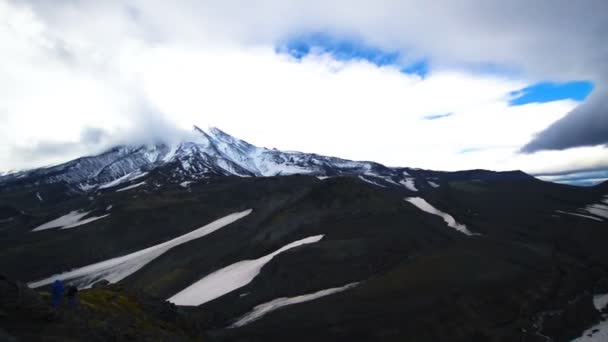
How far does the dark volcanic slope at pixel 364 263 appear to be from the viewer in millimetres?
35969

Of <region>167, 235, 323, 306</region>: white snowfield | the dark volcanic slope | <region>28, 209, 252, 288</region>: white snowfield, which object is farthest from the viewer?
<region>28, 209, 252, 288</region>: white snowfield

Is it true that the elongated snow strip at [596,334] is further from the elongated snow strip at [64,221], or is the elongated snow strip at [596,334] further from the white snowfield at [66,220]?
the elongated snow strip at [64,221]

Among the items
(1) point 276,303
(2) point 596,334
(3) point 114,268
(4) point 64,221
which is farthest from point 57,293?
(4) point 64,221

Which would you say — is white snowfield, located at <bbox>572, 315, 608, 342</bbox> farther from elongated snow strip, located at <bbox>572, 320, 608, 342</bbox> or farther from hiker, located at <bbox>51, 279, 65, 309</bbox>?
hiker, located at <bbox>51, 279, 65, 309</bbox>

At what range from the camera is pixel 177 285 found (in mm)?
59969

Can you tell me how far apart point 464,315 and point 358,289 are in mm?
10756

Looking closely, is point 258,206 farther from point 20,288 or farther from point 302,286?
point 20,288

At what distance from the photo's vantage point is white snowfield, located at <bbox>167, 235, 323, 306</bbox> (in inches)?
2024

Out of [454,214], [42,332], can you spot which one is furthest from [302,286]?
[454,214]

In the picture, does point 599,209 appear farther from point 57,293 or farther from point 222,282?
point 57,293

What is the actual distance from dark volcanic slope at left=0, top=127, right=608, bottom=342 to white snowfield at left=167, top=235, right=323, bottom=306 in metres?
0.61

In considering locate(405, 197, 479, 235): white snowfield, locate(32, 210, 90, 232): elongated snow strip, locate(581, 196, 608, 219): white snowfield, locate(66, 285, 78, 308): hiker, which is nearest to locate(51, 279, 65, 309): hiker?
locate(66, 285, 78, 308): hiker

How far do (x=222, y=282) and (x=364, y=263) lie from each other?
20.1 meters

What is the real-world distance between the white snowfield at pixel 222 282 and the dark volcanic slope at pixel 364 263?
609mm
